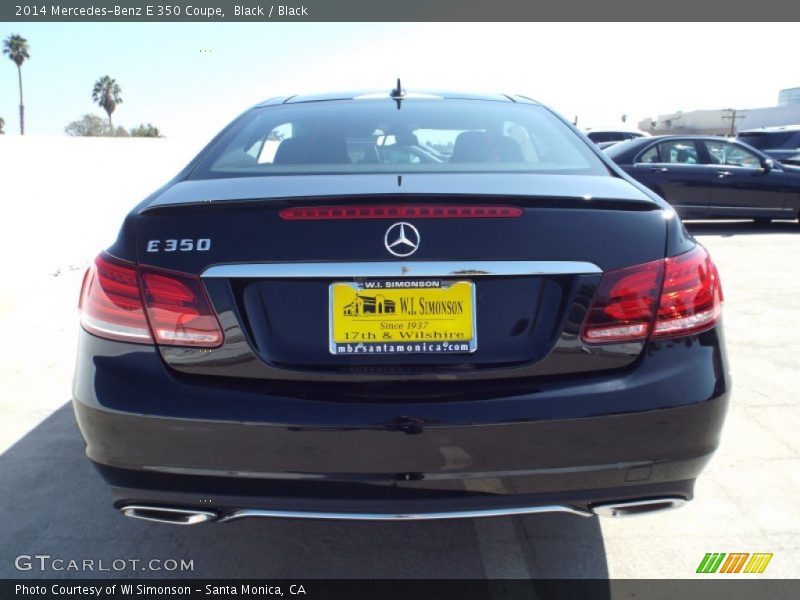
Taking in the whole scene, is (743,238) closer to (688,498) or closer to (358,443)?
(688,498)

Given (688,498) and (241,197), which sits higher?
(241,197)

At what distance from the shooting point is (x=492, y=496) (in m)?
1.86

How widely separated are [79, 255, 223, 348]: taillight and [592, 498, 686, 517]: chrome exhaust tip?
3.78 feet

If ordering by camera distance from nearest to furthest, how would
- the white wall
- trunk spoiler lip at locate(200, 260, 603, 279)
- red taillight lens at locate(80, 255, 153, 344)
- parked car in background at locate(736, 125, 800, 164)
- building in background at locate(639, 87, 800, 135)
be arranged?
trunk spoiler lip at locate(200, 260, 603, 279) → red taillight lens at locate(80, 255, 153, 344) → the white wall → parked car in background at locate(736, 125, 800, 164) → building in background at locate(639, 87, 800, 135)

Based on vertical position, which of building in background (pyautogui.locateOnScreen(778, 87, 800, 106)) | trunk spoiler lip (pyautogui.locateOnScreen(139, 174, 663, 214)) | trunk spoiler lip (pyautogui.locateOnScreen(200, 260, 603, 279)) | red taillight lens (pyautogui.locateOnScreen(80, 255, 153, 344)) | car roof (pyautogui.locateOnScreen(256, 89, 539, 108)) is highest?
building in background (pyautogui.locateOnScreen(778, 87, 800, 106))

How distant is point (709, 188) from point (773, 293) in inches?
192

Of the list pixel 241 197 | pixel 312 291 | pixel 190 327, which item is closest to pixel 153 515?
pixel 190 327

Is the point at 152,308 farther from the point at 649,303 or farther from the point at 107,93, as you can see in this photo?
the point at 107,93

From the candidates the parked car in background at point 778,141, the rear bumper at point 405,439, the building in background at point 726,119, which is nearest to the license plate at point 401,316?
the rear bumper at point 405,439

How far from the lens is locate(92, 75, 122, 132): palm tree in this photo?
70.2 metres

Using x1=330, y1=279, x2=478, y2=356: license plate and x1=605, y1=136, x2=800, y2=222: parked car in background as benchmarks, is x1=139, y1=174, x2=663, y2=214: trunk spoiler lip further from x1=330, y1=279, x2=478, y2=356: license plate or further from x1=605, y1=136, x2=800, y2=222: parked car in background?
x1=605, y1=136, x2=800, y2=222: parked car in background

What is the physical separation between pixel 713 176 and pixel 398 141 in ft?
30.8
